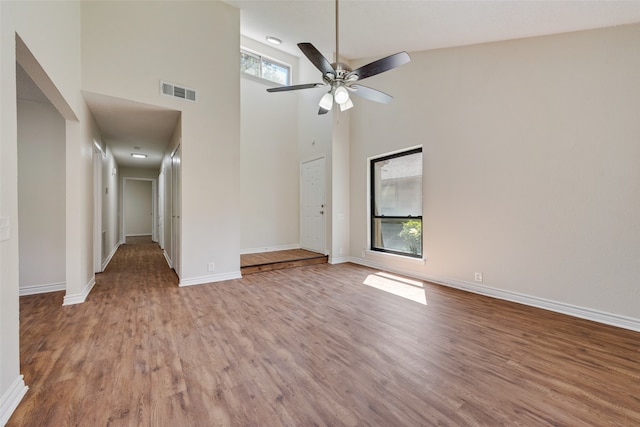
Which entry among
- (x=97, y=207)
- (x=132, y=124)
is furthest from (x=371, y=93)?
(x=97, y=207)

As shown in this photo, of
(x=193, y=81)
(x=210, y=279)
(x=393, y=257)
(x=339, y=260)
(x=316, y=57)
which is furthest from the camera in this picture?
(x=339, y=260)

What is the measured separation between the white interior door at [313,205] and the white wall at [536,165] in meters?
2.06

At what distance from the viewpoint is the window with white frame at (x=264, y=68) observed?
19.4ft

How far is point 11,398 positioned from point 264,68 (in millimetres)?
6445

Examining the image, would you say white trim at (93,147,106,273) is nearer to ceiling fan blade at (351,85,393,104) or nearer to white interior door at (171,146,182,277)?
white interior door at (171,146,182,277)

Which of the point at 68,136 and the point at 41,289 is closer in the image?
the point at 68,136

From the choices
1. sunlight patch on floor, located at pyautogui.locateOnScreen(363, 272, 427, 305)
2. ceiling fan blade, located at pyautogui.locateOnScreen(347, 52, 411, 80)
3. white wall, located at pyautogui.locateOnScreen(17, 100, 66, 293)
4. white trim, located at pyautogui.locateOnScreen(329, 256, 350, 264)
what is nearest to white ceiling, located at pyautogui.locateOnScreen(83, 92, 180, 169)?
white wall, located at pyautogui.locateOnScreen(17, 100, 66, 293)

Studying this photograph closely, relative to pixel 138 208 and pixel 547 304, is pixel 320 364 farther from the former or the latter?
pixel 138 208

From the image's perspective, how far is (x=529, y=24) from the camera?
271 cm

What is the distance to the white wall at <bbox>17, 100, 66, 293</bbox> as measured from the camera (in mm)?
3449

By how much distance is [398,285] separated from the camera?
3881 millimetres

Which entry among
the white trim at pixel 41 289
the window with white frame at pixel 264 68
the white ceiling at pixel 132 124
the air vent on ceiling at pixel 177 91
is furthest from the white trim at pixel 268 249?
the window with white frame at pixel 264 68

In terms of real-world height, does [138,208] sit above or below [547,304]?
above

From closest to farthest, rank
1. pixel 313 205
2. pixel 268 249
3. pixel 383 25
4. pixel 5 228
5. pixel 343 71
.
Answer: pixel 5 228
pixel 343 71
pixel 383 25
pixel 313 205
pixel 268 249
